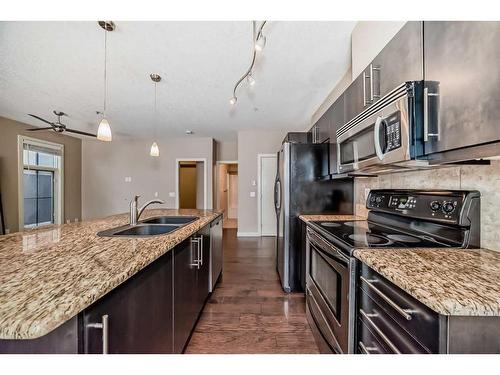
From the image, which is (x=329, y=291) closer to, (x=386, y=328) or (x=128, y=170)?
(x=386, y=328)

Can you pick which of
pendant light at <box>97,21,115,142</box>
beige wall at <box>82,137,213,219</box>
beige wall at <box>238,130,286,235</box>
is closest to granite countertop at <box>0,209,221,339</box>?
pendant light at <box>97,21,115,142</box>

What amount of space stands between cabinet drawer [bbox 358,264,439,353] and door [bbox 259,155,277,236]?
4.67 metres

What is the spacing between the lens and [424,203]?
1.33 meters

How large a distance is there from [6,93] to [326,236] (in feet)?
15.8

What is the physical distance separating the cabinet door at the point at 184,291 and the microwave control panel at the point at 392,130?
4.27 ft

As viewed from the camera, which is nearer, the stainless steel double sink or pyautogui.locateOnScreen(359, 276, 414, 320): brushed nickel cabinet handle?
pyautogui.locateOnScreen(359, 276, 414, 320): brushed nickel cabinet handle

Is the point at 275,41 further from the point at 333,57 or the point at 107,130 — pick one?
the point at 107,130

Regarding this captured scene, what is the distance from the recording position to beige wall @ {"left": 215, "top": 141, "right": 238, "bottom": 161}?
22.3 feet

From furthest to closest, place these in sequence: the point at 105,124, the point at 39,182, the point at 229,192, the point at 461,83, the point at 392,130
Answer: the point at 229,192
the point at 39,182
the point at 105,124
the point at 392,130
the point at 461,83

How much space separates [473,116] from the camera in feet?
2.67

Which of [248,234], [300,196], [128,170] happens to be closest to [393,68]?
[300,196]

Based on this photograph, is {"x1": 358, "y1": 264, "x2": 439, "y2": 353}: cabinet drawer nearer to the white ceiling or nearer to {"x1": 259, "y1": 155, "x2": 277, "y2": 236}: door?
the white ceiling

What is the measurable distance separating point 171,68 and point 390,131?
250 centimetres

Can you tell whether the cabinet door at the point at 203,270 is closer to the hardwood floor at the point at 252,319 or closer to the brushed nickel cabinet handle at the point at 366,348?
the hardwood floor at the point at 252,319
